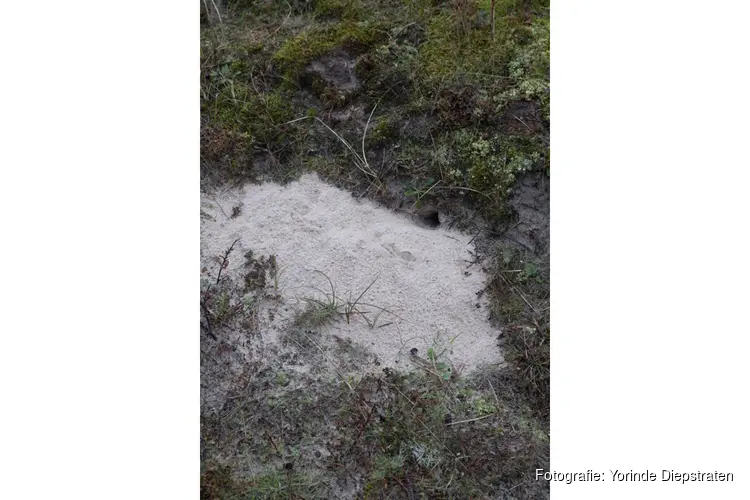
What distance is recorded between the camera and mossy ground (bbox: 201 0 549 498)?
274cm

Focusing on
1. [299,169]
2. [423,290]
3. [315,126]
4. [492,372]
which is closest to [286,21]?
[315,126]

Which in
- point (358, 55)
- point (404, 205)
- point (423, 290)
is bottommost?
point (423, 290)

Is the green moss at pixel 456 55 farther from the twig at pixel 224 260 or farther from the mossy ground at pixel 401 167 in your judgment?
the twig at pixel 224 260

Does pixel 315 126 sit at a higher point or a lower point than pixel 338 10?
lower

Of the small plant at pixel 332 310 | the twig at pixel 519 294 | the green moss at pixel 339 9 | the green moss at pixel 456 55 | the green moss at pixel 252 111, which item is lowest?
the small plant at pixel 332 310

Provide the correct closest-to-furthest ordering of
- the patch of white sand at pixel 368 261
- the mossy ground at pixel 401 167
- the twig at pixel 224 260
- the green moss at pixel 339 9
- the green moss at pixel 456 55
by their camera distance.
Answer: the mossy ground at pixel 401 167, the patch of white sand at pixel 368 261, the twig at pixel 224 260, the green moss at pixel 456 55, the green moss at pixel 339 9

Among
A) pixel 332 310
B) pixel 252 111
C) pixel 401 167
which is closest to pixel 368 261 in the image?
pixel 332 310

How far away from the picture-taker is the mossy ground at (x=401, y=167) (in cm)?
274

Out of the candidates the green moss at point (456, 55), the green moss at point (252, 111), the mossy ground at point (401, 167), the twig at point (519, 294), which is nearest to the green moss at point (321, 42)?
the mossy ground at point (401, 167)

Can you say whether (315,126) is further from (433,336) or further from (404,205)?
(433,336)

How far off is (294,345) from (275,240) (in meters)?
0.52

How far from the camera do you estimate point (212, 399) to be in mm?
2879

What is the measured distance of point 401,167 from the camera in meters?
3.13

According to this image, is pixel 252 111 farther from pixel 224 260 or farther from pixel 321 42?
pixel 224 260
